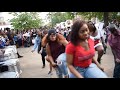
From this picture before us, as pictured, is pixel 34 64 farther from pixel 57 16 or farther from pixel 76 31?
pixel 76 31

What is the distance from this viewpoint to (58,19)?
3.24 meters

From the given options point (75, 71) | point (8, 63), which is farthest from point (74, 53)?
point (8, 63)

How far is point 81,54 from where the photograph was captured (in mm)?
2084

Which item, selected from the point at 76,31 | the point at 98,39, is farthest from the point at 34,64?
the point at 76,31

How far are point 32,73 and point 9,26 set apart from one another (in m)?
0.70

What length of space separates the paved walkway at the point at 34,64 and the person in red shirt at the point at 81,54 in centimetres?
115

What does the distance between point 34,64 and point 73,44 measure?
5.27 ft

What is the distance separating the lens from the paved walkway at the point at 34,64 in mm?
3311

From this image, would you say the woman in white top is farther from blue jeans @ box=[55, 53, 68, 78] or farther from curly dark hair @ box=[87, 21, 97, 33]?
blue jeans @ box=[55, 53, 68, 78]

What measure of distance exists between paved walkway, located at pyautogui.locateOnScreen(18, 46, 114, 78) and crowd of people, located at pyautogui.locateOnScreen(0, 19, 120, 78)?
2.7 inches

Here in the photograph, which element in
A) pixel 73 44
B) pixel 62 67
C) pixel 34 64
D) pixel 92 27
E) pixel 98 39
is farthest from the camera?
pixel 34 64

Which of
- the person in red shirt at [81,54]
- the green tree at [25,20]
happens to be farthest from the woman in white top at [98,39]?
the person in red shirt at [81,54]
